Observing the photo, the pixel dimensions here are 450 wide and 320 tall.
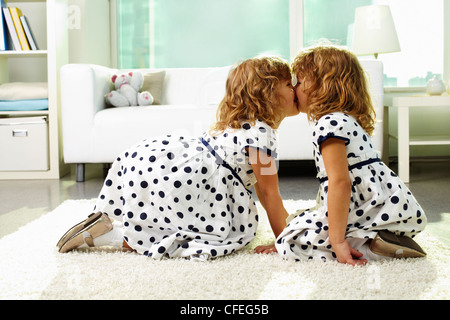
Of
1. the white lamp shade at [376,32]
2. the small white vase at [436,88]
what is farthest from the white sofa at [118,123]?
the white lamp shade at [376,32]

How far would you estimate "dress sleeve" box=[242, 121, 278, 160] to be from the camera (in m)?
1.23

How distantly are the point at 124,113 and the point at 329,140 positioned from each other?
5.56 feet

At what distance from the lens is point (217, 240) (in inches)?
47.8

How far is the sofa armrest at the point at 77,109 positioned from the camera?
2678mm

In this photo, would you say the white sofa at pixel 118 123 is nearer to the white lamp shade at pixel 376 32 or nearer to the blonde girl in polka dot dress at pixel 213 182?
the white lamp shade at pixel 376 32

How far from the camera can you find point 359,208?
1.16m

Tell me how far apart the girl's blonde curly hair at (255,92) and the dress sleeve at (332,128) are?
144 millimetres

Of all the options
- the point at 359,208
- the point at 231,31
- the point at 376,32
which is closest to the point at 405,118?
the point at 376,32

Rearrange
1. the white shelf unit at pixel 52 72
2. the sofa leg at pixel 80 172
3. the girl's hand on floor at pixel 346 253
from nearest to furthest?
the girl's hand on floor at pixel 346 253 → the sofa leg at pixel 80 172 → the white shelf unit at pixel 52 72

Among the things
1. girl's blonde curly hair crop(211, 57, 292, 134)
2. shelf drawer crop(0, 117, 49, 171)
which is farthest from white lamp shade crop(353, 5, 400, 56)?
girl's blonde curly hair crop(211, 57, 292, 134)

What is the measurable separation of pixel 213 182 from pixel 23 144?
1.87 m

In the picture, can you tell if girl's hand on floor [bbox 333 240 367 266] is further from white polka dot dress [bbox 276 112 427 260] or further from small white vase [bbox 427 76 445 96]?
small white vase [bbox 427 76 445 96]

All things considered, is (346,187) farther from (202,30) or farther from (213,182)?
(202,30)
